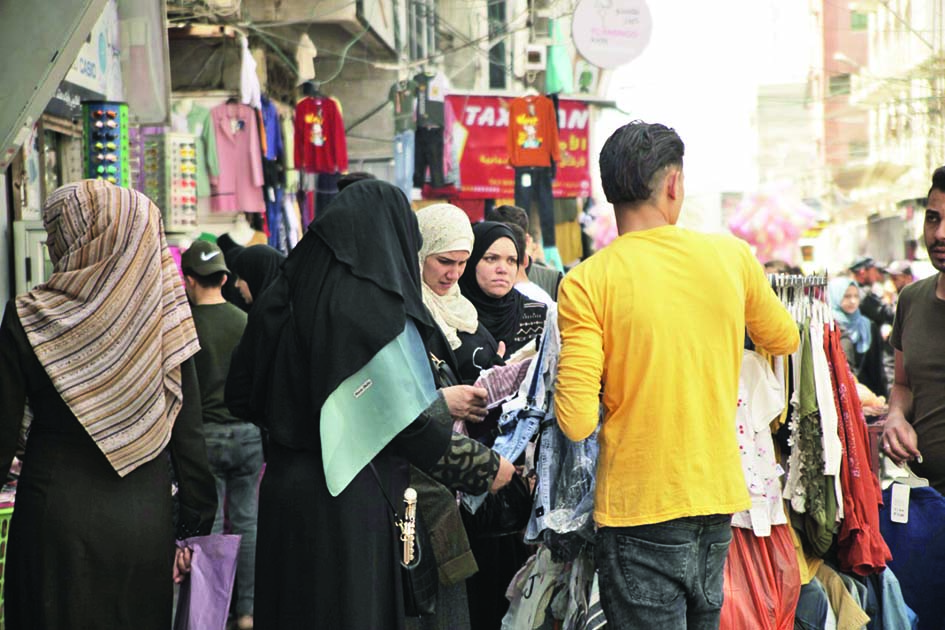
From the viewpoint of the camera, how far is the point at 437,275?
5.05m

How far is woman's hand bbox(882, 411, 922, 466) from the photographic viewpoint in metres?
4.63

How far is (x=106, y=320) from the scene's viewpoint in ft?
12.0

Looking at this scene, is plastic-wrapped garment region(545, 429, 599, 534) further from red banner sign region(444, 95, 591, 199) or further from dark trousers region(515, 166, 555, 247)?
red banner sign region(444, 95, 591, 199)

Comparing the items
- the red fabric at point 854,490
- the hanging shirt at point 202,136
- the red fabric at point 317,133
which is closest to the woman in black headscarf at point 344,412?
the red fabric at point 854,490

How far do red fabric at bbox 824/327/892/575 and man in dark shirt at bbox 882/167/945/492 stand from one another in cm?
21

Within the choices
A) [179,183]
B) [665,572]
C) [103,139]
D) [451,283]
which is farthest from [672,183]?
[179,183]

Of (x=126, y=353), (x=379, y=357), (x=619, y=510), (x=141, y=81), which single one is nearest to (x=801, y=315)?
(x=619, y=510)

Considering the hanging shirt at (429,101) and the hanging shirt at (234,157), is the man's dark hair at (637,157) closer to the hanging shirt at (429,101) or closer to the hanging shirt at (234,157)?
the hanging shirt at (234,157)

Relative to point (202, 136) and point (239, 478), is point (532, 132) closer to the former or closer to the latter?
point (202, 136)

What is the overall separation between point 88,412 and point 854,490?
2.87 meters

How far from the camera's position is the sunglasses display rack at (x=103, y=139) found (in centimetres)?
646

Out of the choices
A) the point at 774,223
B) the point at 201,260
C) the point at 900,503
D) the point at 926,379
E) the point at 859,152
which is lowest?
the point at 900,503

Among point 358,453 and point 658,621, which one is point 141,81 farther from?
point 658,621

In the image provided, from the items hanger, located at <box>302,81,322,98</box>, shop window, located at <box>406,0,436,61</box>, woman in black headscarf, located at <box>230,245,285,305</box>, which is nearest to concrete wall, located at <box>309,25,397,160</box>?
shop window, located at <box>406,0,436,61</box>
